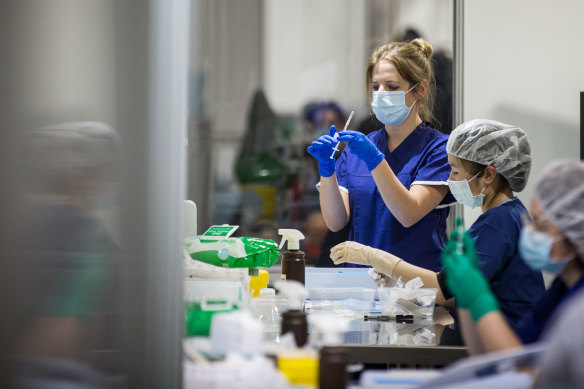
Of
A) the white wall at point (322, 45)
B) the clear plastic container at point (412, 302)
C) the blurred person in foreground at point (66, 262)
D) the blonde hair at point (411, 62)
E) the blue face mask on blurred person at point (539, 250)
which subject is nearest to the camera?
the blurred person in foreground at point (66, 262)

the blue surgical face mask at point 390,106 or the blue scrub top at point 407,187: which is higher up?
the blue surgical face mask at point 390,106

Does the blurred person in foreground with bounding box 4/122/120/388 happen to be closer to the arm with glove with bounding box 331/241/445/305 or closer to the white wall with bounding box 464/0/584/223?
the arm with glove with bounding box 331/241/445/305

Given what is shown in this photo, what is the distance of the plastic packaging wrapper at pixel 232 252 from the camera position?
1.95 metres

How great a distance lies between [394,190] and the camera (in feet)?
7.70

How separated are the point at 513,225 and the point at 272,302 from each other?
2.36 feet

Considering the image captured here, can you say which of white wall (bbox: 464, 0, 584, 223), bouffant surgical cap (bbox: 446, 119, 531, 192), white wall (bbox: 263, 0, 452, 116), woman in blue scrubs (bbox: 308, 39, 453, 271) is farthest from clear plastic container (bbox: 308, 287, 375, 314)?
white wall (bbox: 263, 0, 452, 116)

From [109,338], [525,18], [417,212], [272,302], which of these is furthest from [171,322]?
[525,18]

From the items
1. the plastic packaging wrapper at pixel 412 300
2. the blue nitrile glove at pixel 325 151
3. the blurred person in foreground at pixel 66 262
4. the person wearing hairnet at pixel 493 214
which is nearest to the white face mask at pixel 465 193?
the person wearing hairnet at pixel 493 214

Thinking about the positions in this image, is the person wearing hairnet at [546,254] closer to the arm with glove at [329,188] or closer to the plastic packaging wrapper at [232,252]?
the plastic packaging wrapper at [232,252]

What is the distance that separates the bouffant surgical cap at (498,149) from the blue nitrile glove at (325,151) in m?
0.53

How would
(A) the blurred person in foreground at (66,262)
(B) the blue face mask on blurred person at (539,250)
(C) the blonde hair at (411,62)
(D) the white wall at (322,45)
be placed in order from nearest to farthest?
(A) the blurred person in foreground at (66,262) → (B) the blue face mask on blurred person at (539,250) → (C) the blonde hair at (411,62) → (D) the white wall at (322,45)

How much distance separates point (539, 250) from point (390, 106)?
132cm

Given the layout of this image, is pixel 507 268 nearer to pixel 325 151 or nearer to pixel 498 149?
pixel 498 149

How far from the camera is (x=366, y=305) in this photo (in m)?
2.07
